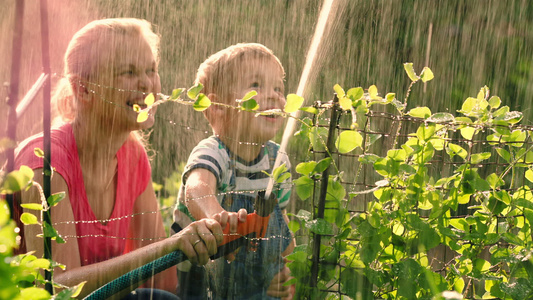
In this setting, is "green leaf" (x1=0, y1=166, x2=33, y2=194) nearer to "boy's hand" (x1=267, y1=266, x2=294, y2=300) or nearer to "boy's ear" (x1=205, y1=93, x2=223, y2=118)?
"boy's hand" (x1=267, y1=266, x2=294, y2=300)

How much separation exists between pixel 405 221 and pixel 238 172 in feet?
3.94

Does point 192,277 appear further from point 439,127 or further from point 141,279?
point 439,127

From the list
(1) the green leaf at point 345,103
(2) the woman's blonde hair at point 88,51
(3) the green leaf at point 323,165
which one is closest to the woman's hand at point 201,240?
(3) the green leaf at point 323,165

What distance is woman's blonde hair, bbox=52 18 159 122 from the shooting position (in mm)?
1886

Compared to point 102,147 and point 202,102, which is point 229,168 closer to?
point 102,147

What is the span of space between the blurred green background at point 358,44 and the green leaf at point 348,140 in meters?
2.77

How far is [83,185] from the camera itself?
1798 millimetres

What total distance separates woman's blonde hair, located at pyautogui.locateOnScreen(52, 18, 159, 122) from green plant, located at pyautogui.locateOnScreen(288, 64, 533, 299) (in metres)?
1.07

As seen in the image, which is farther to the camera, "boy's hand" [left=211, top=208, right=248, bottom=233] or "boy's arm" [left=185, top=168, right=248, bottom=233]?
"boy's arm" [left=185, top=168, right=248, bottom=233]

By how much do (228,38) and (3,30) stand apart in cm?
221

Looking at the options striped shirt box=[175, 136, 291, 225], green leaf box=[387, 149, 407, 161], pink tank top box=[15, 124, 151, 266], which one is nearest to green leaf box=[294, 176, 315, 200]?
green leaf box=[387, 149, 407, 161]

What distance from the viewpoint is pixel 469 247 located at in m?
1.08

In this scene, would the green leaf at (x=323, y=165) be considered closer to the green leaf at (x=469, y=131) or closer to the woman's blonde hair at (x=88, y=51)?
the green leaf at (x=469, y=131)

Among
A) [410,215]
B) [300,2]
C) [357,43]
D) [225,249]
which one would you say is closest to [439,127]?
[410,215]
